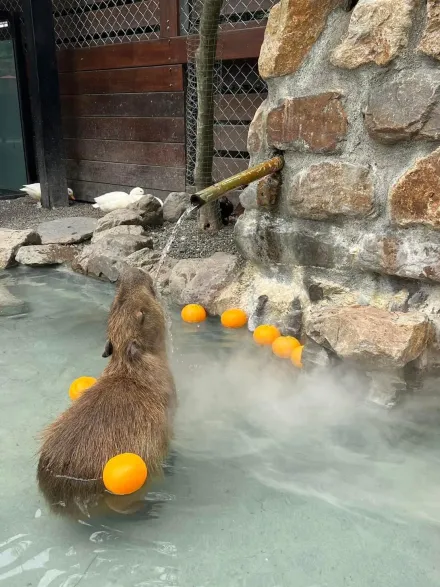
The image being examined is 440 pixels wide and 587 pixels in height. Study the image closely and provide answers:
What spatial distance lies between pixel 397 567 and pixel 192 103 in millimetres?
5688

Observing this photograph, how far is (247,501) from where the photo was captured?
231 cm

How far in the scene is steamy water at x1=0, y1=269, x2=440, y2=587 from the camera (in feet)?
6.42

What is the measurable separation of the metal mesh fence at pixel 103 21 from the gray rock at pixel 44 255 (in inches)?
121

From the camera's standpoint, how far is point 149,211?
6199 millimetres

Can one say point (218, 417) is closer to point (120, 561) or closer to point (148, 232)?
point (120, 561)

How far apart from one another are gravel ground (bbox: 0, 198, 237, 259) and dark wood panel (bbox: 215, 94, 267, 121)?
1225 mm

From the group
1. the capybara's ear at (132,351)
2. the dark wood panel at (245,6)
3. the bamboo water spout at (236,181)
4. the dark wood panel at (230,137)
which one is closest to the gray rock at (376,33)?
the bamboo water spout at (236,181)

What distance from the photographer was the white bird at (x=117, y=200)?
701cm

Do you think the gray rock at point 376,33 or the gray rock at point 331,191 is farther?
the gray rock at point 331,191

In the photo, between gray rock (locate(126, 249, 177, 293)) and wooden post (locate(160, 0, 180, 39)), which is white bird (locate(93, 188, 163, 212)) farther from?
gray rock (locate(126, 249, 177, 293))

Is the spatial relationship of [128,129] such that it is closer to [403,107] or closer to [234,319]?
[234,319]

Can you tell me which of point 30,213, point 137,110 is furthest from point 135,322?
point 30,213

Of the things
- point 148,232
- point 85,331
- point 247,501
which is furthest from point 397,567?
point 148,232

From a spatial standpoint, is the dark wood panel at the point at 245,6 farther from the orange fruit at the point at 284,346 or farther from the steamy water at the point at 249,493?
→ the steamy water at the point at 249,493
